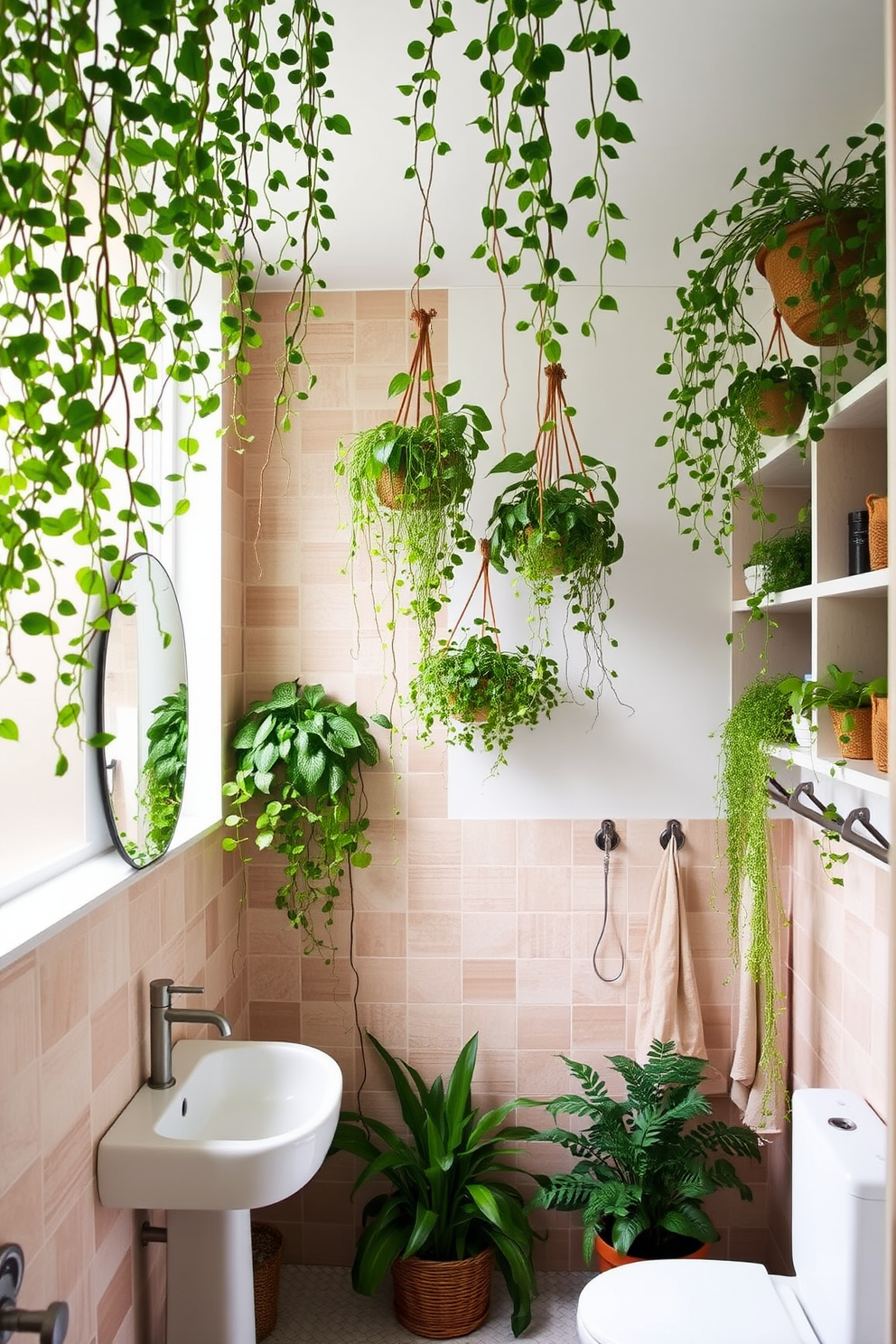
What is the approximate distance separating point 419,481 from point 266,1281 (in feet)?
6.17

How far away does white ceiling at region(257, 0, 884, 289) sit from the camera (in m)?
1.54

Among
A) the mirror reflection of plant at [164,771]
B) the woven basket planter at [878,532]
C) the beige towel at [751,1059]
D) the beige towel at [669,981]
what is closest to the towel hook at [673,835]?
the beige towel at [669,981]

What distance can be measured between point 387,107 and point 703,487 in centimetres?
117

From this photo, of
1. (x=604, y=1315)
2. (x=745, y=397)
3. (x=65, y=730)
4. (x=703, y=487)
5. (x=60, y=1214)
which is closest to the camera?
(x=60, y=1214)

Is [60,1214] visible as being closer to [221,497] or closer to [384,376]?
[221,497]

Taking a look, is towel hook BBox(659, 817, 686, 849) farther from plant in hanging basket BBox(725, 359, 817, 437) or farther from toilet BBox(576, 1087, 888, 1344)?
plant in hanging basket BBox(725, 359, 817, 437)

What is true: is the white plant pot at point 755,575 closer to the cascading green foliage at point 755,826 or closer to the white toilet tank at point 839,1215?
the cascading green foliage at point 755,826

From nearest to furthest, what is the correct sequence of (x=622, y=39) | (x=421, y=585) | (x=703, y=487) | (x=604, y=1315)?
1. (x=622, y=39)
2. (x=604, y=1315)
3. (x=421, y=585)
4. (x=703, y=487)

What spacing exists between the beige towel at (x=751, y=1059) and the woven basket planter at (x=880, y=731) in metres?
0.88

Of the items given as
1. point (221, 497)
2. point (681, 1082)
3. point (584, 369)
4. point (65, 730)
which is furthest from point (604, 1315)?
point (584, 369)

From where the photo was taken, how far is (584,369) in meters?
2.59

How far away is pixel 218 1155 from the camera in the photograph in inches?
62.6

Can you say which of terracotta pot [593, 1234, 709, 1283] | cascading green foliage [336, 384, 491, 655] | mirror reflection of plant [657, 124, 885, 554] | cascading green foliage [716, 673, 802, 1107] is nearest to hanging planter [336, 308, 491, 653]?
cascading green foliage [336, 384, 491, 655]

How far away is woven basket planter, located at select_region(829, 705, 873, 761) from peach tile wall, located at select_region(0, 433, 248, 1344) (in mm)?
1290
